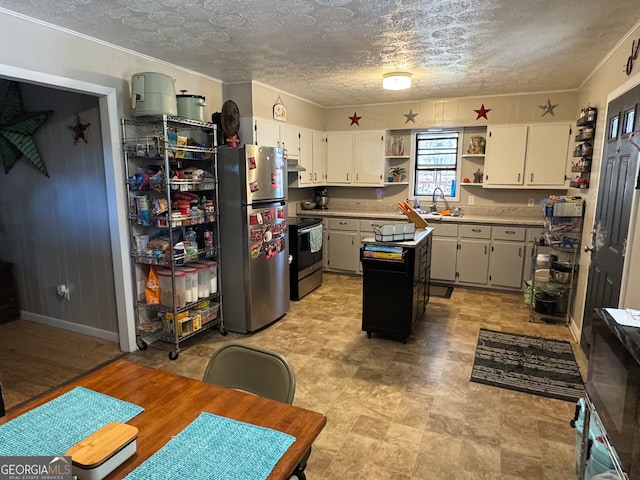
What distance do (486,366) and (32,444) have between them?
2959mm

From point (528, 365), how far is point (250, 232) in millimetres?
2588

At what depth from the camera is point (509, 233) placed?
479cm

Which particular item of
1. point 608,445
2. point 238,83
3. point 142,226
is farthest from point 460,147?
point 608,445

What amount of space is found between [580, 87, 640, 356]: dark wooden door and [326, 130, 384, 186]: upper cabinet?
2949 millimetres

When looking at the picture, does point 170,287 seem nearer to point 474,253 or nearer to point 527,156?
point 474,253

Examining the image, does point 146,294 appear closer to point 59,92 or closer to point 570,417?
point 59,92

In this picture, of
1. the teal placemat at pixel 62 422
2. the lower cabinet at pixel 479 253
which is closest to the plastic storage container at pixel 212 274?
the lower cabinet at pixel 479 253

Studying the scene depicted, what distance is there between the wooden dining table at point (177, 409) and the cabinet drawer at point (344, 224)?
13.9 feet

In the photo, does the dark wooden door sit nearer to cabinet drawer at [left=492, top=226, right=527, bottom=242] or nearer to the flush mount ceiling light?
cabinet drawer at [left=492, top=226, right=527, bottom=242]

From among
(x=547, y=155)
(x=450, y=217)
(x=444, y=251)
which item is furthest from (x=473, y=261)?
(x=547, y=155)

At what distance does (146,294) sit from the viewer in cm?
328

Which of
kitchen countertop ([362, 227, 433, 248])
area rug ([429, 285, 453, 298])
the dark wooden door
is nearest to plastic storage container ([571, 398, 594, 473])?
the dark wooden door

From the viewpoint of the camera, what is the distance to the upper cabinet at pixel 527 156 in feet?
15.5

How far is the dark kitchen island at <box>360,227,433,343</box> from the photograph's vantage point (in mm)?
3330
